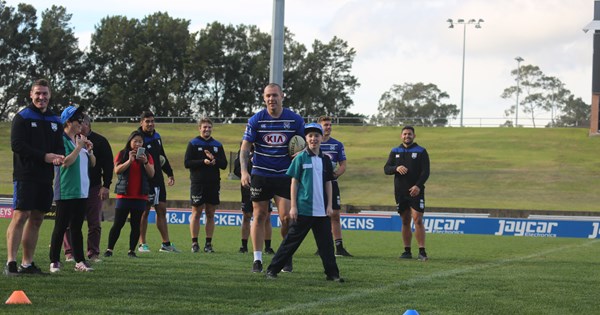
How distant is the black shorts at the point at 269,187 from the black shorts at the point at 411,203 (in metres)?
3.86

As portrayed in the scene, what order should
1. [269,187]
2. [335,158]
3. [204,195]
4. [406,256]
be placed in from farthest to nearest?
[204,195] < [335,158] < [406,256] < [269,187]

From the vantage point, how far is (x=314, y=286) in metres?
9.66

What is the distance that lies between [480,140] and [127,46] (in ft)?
125

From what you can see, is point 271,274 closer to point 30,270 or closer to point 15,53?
point 30,270

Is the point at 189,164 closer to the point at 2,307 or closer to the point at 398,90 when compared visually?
the point at 2,307

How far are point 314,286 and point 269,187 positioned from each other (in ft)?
5.42

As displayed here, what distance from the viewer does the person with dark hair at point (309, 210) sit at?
402 inches

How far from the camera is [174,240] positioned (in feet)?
59.3

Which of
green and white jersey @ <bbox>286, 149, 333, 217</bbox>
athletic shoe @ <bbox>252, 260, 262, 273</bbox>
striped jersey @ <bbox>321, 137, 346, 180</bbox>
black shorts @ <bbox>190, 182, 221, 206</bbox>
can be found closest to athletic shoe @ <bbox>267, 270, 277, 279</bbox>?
athletic shoe @ <bbox>252, 260, 262, 273</bbox>

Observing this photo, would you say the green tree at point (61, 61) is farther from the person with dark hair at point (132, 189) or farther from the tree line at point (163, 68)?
the person with dark hair at point (132, 189)

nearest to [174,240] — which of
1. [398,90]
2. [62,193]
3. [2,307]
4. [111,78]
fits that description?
[62,193]

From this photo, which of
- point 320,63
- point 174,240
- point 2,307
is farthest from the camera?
point 320,63

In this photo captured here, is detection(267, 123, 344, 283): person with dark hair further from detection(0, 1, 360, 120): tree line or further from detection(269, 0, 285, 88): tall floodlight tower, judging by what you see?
detection(0, 1, 360, 120): tree line

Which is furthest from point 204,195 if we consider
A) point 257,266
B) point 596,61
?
point 596,61
